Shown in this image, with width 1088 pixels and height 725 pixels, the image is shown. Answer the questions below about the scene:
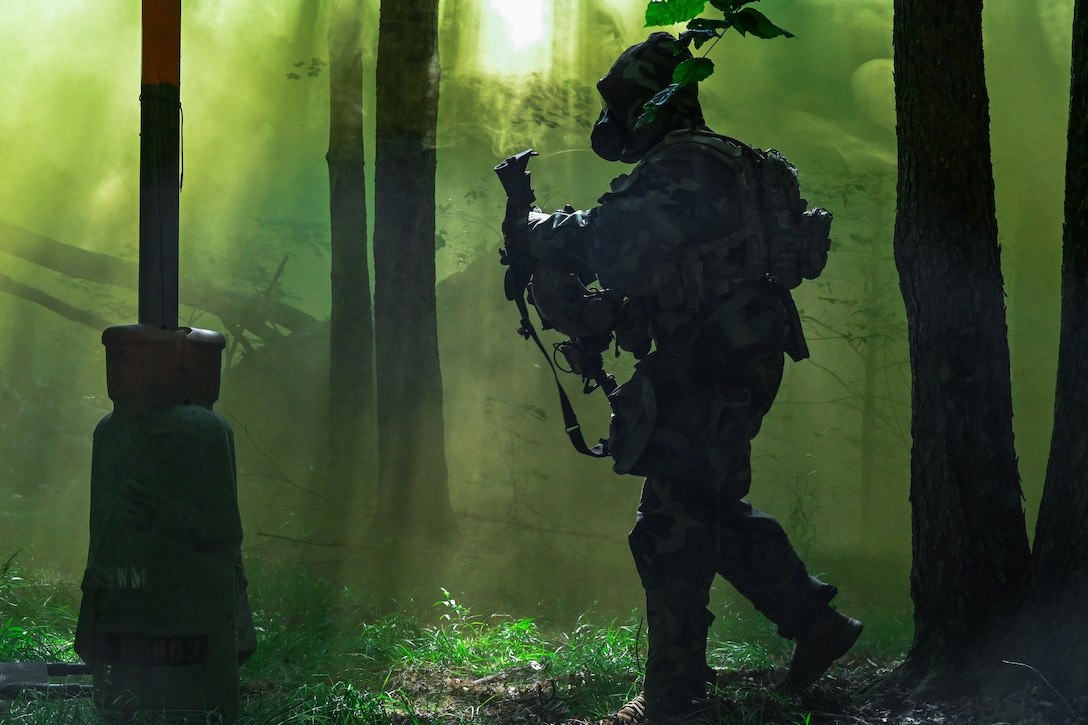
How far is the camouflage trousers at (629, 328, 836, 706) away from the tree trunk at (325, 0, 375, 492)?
3.94m

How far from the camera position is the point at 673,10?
1.69 m

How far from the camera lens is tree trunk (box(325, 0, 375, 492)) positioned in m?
6.28

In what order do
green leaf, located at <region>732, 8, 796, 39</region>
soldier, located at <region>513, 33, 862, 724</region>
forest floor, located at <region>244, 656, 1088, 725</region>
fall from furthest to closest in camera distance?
soldier, located at <region>513, 33, 862, 724</region>, forest floor, located at <region>244, 656, 1088, 725</region>, green leaf, located at <region>732, 8, 796, 39</region>

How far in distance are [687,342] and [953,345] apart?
897 mm

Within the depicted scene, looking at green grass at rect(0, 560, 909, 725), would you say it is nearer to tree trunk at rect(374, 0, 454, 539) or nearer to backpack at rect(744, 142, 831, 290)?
tree trunk at rect(374, 0, 454, 539)

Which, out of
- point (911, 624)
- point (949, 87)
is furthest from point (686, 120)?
point (911, 624)

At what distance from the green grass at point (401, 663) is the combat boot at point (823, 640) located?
13cm

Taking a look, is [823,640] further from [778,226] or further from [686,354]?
[778,226]

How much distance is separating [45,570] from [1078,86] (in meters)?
6.41

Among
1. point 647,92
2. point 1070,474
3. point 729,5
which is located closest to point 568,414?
point 647,92

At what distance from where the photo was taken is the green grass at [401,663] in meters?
2.67

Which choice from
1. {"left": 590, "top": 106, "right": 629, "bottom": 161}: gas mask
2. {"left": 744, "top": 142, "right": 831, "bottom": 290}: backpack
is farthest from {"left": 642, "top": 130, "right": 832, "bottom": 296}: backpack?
{"left": 590, "top": 106, "right": 629, "bottom": 161}: gas mask

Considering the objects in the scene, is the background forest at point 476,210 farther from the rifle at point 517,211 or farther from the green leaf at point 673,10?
the green leaf at point 673,10

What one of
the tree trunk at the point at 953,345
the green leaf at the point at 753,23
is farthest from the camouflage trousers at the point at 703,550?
the green leaf at the point at 753,23
